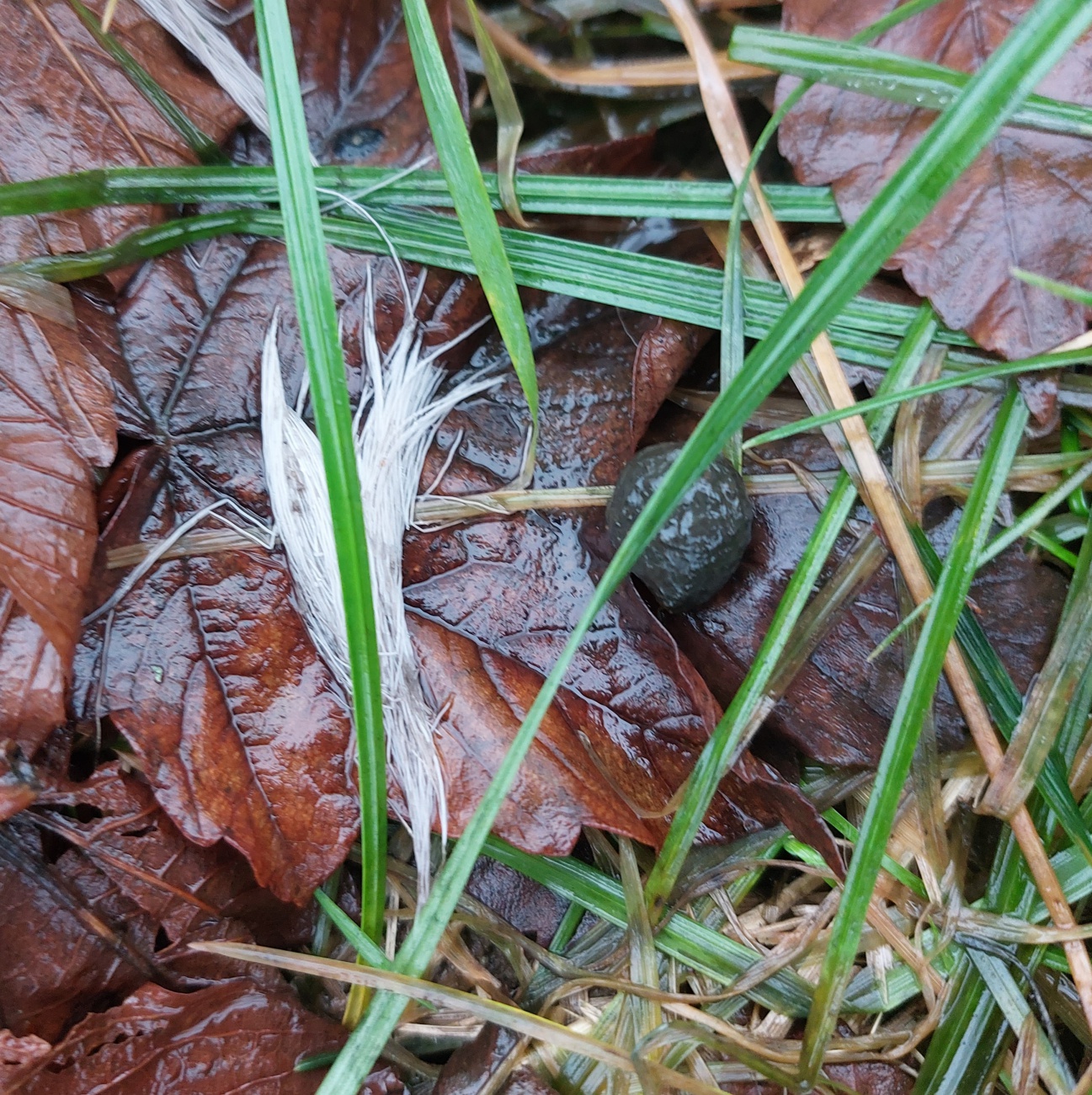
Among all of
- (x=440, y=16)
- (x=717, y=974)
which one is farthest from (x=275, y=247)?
(x=717, y=974)

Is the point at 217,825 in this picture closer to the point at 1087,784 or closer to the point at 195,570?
the point at 195,570

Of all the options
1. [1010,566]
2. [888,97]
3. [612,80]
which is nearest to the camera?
[888,97]

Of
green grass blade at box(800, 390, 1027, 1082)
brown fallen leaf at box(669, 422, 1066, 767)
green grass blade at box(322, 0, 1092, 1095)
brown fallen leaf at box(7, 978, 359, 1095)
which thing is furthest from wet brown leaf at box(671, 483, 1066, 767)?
brown fallen leaf at box(7, 978, 359, 1095)

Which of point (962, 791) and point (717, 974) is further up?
point (962, 791)

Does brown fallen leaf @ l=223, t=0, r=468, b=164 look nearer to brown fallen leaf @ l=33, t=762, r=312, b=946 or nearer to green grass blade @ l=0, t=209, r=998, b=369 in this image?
green grass blade @ l=0, t=209, r=998, b=369

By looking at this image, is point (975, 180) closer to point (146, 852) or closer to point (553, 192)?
point (553, 192)

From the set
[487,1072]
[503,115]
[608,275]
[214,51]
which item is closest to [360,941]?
[487,1072]

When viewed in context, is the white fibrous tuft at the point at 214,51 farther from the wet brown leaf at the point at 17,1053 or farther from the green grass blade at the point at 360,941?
the wet brown leaf at the point at 17,1053

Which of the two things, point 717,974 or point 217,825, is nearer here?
point 217,825
